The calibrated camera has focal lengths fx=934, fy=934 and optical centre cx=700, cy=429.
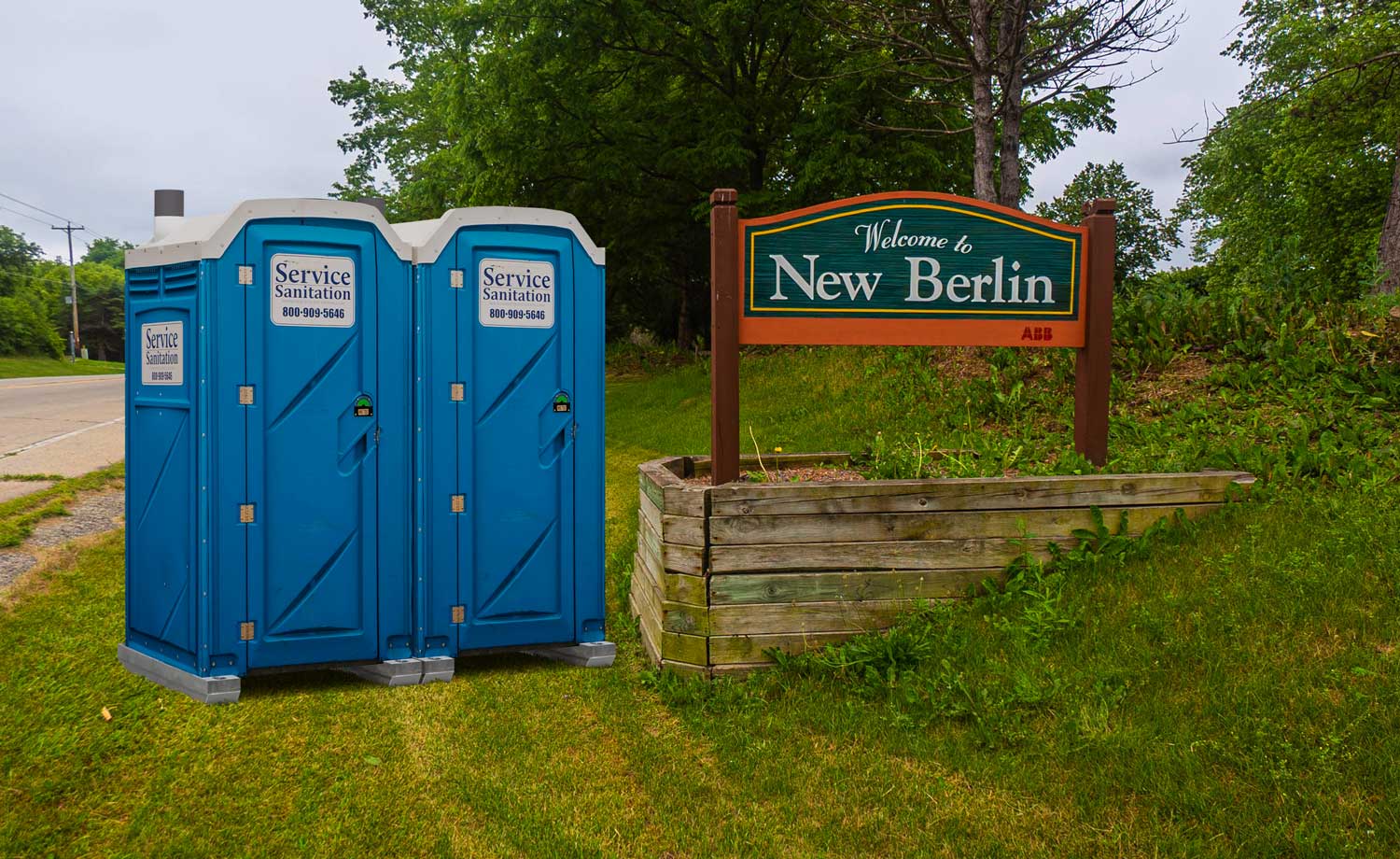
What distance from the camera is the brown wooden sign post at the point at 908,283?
4855 mm

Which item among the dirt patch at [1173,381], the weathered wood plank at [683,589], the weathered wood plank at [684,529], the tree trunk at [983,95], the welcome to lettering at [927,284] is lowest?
the weathered wood plank at [683,589]

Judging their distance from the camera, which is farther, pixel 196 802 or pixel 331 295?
pixel 331 295

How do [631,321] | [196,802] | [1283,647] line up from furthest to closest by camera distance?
[631,321], [1283,647], [196,802]

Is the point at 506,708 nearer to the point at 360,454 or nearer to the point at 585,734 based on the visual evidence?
the point at 585,734

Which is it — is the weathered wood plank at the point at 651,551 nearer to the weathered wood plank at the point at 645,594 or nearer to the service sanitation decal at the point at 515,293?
the weathered wood plank at the point at 645,594

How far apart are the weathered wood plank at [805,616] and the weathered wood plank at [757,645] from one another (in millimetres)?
22

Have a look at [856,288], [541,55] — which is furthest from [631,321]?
[856,288]

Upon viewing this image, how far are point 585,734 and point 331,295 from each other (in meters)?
2.27

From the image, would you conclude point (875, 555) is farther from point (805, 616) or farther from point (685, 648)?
point (685, 648)

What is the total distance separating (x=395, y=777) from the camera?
3.64 meters

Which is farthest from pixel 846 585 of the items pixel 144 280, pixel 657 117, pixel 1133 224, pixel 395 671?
pixel 1133 224

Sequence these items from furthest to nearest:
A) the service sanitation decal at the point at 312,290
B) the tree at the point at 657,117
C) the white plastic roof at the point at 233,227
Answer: the tree at the point at 657,117
the service sanitation decal at the point at 312,290
the white plastic roof at the point at 233,227

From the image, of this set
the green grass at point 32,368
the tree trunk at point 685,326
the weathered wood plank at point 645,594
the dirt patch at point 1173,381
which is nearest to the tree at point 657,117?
the tree trunk at point 685,326

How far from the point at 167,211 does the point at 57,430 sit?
1296 cm
